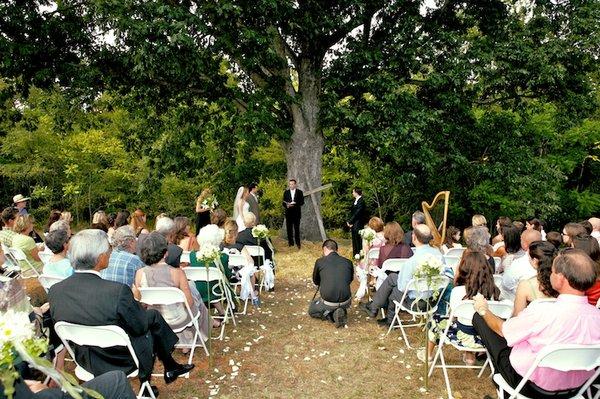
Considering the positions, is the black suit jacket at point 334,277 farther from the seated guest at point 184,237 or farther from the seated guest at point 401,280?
the seated guest at point 184,237

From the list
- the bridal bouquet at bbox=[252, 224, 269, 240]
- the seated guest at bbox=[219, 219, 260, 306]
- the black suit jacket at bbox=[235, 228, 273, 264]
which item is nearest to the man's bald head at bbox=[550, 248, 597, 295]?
Answer: the seated guest at bbox=[219, 219, 260, 306]

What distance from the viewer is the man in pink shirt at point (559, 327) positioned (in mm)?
3387

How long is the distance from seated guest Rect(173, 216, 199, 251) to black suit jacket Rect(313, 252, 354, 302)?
2022 mm

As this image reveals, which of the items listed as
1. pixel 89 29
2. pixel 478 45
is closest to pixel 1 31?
pixel 89 29

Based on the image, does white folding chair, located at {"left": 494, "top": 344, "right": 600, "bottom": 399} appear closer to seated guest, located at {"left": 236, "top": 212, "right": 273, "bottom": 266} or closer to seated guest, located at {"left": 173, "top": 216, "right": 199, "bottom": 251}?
seated guest, located at {"left": 173, "top": 216, "right": 199, "bottom": 251}

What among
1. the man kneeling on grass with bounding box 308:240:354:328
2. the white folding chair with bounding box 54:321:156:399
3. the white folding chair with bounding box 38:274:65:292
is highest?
the white folding chair with bounding box 38:274:65:292

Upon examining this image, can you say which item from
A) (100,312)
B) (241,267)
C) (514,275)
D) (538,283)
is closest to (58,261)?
(100,312)

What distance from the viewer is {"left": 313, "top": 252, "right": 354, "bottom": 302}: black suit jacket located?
6781 mm

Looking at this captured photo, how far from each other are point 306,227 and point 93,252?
36.2 ft

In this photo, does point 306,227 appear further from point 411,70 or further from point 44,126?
point 44,126

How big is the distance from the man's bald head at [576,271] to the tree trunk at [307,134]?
11021mm

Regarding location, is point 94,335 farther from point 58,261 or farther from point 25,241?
point 25,241

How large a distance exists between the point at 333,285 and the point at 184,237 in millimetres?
2465

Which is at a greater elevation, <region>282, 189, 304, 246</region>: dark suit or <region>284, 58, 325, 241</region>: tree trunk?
<region>284, 58, 325, 241</region>: tree trunk
